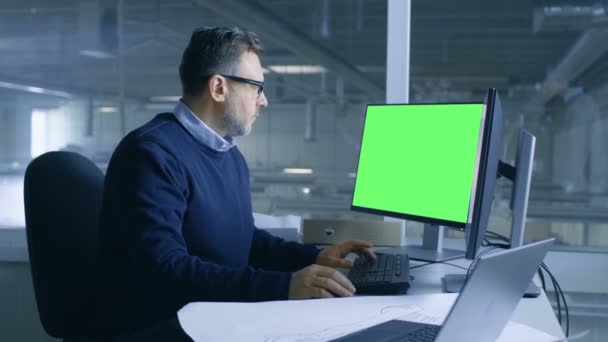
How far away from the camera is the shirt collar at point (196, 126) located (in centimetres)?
156

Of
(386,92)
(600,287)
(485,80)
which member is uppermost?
(485,80)

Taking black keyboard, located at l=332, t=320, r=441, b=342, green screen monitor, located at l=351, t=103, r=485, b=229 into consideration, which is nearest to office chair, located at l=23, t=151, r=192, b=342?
black keyboard, located at l=332, t=320, r=441, b=342

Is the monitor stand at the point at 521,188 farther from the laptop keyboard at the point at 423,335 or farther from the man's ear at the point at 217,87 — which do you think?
the man's ear at the point at 217,87

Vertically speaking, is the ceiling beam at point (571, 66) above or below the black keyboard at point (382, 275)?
above

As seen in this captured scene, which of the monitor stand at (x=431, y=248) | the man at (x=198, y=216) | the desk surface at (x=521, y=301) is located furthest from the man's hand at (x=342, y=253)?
the monitor stand at (x=431, y=248)

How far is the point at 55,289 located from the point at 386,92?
4.89 feet

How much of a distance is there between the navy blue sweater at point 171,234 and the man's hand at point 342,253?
6cm

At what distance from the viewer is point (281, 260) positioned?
170 cm

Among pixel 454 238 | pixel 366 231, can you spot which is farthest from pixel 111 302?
pixel 454 238

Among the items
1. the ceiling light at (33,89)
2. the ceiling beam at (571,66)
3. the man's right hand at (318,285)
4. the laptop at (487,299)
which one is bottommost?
the man's right hand at (318,285)

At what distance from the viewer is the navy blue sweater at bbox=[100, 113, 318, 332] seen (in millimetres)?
1235

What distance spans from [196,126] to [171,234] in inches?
15.0

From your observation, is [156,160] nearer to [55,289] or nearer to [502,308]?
[55,289]

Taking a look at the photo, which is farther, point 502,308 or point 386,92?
point 386,92
